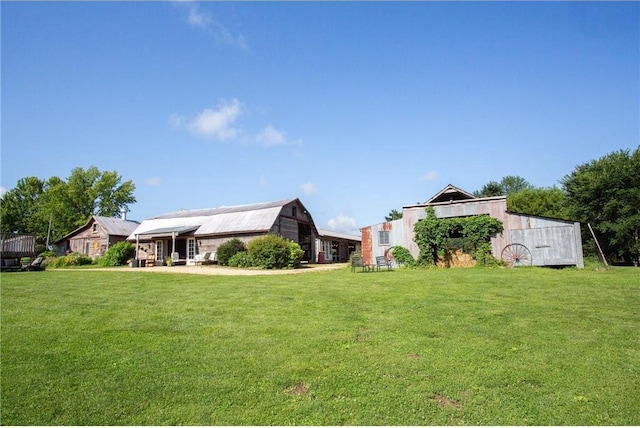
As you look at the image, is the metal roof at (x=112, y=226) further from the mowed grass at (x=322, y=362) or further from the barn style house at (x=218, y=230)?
the mowed grass at (x=322, y=362)

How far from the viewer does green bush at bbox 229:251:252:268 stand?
23.2 metres

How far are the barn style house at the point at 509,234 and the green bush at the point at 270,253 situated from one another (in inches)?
219

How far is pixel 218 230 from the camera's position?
2864 centimetres

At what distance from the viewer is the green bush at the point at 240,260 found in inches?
915

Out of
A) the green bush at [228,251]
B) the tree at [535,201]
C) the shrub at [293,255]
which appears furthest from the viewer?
the tree at [535,201]

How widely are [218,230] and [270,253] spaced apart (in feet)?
27.5

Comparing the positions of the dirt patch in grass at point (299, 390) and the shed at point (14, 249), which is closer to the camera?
the dirt patch in grass at point (299, 390)

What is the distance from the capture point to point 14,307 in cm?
814

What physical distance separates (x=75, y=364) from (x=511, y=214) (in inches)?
798

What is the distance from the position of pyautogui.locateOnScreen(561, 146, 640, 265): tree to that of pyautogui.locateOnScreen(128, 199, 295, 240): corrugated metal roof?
2076 centimetres

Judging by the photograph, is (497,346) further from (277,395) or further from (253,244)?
(253,244)

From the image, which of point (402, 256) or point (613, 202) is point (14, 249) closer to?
point (402, 256)

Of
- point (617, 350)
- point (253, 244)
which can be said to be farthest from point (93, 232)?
point (617, 350)

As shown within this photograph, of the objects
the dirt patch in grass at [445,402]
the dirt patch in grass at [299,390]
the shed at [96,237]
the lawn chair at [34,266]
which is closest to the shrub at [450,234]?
the dirt patch in grass at [445,402]
